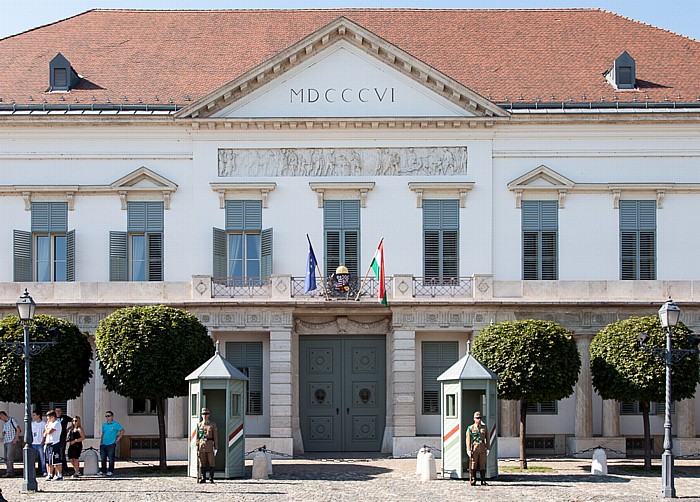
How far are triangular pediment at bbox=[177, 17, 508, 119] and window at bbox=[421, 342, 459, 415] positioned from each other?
6.81 meters

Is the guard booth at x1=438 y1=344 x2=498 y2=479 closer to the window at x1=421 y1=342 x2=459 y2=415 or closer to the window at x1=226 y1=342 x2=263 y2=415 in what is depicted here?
the window at x1=421 y1=342 x2=459 y2=415

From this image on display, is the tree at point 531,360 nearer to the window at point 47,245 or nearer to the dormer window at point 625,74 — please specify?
the dormer window at point 625,74

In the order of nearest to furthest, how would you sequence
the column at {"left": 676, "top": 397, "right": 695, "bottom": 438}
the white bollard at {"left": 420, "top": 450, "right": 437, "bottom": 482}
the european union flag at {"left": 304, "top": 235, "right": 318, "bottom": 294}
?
the white bollard at {"left": 420, "top": 450, "right": 437, "bottom": 482} → the column at {"left": 676, "top": 397, "right": 695, "bottom": 438} → the european union flag at {"left": 304, "top": 235, "right": 318, "bottom": 294}

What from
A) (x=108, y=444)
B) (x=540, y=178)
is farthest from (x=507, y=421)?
(x=108, y=444)

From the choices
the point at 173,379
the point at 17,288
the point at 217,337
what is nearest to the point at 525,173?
the point at 217,337

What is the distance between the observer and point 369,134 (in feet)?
116

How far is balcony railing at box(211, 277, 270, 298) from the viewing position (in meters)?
34.4

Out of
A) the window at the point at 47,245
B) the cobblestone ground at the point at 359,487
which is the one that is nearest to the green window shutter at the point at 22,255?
the window at the point at 47,245

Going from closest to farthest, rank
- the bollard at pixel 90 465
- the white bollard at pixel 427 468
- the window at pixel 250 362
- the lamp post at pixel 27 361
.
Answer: the lamp post at pixel 27 361 → the white bollard at pixel 427 468 → the bollard at pixel 90 465 → the window at pixel 250 362

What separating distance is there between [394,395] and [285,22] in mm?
14382

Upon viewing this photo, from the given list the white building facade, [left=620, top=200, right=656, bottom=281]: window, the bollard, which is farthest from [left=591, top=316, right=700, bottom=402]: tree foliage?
the bollard

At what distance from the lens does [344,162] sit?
35.3m

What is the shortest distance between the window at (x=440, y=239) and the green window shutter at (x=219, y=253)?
5919 millimetres

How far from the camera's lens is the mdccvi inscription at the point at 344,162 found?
35.3 m
